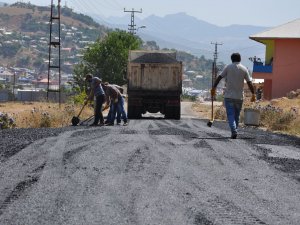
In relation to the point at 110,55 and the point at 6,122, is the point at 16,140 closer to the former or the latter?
the point at 6,122

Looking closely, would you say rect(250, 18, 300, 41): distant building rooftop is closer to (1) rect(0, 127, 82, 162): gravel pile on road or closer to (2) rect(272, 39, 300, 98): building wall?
(2) rect(272, 39, 300, 98): building wall

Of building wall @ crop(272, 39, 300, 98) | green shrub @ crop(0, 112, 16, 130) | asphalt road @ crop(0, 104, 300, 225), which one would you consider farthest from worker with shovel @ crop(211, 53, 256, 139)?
building wall @ crop(272, 39, 300, 98)

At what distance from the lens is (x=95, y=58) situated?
91.9 m

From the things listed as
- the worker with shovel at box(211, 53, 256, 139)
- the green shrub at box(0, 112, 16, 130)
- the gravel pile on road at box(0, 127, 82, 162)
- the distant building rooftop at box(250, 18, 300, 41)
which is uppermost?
the distant building rooftop at box(250, 18, 300, 41)

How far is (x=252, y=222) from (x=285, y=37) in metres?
52.7

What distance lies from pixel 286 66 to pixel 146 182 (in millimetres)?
52773

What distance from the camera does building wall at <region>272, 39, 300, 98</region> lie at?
59812 millimetres

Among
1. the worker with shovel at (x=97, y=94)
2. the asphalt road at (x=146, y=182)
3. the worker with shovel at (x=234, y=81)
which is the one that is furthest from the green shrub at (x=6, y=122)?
the worker with shovel at (x=234, y=81)

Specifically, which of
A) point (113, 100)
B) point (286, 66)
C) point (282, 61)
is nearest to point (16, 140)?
point (113, 100)

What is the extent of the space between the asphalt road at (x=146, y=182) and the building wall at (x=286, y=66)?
46.8 metres

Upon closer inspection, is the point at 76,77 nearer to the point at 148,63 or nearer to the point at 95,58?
the point at 95,58

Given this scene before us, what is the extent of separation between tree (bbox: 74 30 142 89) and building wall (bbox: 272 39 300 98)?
30.3m

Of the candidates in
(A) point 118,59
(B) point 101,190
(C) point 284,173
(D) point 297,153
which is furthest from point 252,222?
(A) point 118,59

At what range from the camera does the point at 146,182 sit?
9.04 m
